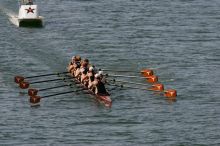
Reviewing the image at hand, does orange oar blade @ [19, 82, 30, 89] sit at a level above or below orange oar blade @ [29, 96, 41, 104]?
above

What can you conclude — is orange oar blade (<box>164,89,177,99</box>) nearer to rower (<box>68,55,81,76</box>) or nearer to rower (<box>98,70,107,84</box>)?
rower (<box>98,70,107,84</box>)

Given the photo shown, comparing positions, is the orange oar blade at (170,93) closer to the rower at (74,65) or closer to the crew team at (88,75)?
the crew team at (88,75)

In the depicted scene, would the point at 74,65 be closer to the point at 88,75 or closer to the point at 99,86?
the point at 88,75

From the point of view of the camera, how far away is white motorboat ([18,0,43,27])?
88.3 metres

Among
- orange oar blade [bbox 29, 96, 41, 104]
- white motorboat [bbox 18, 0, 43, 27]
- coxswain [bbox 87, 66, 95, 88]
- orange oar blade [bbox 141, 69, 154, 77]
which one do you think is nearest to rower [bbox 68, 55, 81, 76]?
coxswain [bbox 87, 66, 95, 88]

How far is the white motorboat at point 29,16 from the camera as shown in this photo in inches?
3477

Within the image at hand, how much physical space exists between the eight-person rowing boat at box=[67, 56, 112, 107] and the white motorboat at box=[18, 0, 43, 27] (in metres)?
21.2

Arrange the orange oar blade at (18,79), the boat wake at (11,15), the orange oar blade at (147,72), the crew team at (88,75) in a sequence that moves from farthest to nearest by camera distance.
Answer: the boat wake at (11,15)
the orange oar blade at (147,72)
the orange oar blade at (18,79)
the crew team at (88,75)

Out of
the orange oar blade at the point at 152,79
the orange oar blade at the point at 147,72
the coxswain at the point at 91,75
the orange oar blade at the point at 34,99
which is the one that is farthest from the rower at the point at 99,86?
the orange oar blade at the point at 147,72

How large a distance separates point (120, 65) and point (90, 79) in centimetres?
1028

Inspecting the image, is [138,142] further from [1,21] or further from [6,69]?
[1,21]

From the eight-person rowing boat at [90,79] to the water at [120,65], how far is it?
774mm

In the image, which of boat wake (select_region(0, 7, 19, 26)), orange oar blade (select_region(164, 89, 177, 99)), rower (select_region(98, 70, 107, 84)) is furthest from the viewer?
boat wake (select_region(0, 7, 19, 26))

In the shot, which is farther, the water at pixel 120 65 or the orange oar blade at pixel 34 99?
the orange oar blade at pixel 34 99
